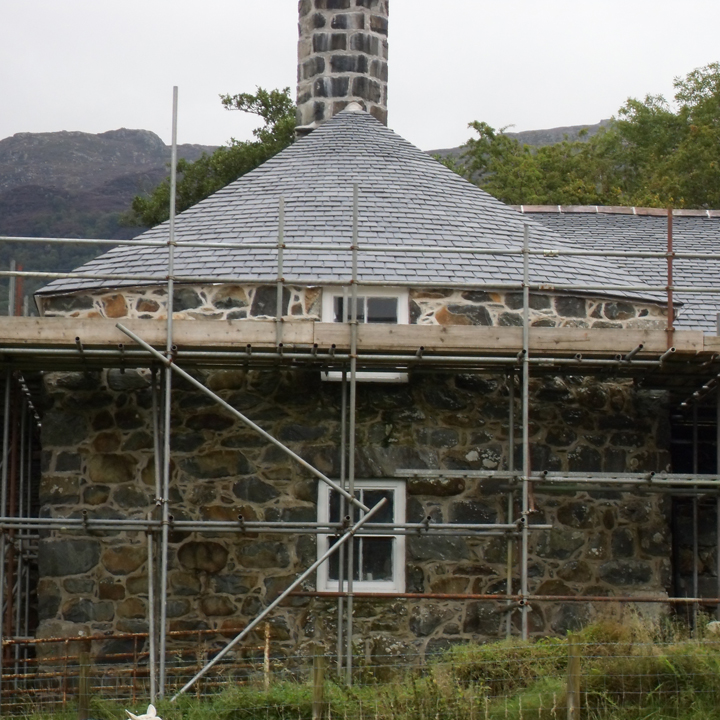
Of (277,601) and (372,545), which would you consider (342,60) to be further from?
(277,601)

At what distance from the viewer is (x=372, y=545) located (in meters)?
13.4

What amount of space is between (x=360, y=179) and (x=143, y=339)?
463cm

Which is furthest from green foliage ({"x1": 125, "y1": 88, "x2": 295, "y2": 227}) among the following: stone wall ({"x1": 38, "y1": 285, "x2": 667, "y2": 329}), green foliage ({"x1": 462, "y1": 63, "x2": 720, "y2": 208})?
stone wall ({"x1": 38, "y1": 285, "x2": 667, "y2": 329})

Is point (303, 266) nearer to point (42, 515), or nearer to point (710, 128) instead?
point (42, 515)

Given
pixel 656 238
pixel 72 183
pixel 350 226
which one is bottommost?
pixel 350 226

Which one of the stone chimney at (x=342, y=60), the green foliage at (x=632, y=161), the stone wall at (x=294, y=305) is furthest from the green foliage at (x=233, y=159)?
the stone wall at (x=294, y=305)

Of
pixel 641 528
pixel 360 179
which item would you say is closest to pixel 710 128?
pixel 360 179

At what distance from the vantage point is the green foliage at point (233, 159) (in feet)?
104

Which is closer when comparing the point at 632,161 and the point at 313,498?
the point at 313,498

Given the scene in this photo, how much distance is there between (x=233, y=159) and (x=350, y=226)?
58.4 feet

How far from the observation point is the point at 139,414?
1341cm

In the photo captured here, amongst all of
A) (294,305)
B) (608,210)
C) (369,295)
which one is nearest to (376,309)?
(369,295)

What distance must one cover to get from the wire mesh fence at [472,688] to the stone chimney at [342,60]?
28.5 feet

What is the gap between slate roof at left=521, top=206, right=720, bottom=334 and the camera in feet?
51.3
